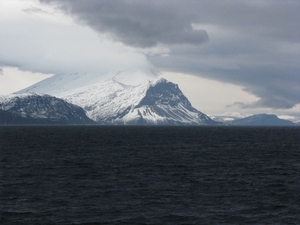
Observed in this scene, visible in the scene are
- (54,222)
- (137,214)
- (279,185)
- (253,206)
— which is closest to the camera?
(54,222)

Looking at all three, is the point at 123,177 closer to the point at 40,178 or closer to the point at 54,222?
the point at 40,178

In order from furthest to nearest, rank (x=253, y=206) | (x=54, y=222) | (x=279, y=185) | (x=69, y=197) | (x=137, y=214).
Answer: (x=279, y=185), (x=69, y=197), (x=253, y=206), (x=137, y=214), (x=54, y=222)

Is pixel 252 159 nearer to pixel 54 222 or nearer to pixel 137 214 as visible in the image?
pixel 137 214

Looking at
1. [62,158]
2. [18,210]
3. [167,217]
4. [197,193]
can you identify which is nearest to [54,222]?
[18,210]

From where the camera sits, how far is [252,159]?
11538 cm

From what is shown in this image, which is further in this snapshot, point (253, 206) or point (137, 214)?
point (253, 206)

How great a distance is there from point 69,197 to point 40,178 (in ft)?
57.8

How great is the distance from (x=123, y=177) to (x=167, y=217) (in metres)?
29.4

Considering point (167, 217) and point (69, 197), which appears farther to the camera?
point (69, 197)

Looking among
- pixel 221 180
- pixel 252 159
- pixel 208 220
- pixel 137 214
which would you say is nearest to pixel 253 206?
pixel 208 220

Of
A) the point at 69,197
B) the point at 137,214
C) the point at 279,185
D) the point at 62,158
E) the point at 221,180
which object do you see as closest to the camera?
the point at 137,214

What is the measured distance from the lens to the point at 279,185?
242 feet

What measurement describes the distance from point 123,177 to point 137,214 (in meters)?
27.7

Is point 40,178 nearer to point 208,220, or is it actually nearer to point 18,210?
point 18,210
